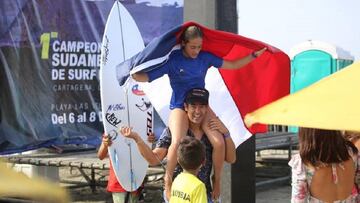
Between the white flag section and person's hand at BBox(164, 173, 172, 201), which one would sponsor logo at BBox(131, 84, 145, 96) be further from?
person's hand at BBox(164, 173, 172, 201)

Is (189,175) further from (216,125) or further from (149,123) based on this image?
(149,123)

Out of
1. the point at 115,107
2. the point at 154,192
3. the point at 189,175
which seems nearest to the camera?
the point at 189,175

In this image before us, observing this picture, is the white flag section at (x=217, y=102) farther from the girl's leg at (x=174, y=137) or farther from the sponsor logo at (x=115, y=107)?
the girl's leg at (x=174, y=137)

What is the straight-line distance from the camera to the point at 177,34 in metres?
5.30

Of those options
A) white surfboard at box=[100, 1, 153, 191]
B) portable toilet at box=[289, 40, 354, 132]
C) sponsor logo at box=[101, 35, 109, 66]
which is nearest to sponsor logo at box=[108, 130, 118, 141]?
white surfboard at box=[100, 1, 153, 191]

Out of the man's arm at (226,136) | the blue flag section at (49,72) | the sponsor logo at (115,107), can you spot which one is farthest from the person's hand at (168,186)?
the blue flag section at (49,72)

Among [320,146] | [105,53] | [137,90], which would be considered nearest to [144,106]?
[137,90]

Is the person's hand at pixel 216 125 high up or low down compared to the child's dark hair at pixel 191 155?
up

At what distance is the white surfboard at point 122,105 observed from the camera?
6.14 metres

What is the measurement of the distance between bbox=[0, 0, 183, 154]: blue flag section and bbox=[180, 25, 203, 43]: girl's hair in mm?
4972

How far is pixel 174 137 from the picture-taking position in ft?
16.3

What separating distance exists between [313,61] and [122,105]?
11.7m

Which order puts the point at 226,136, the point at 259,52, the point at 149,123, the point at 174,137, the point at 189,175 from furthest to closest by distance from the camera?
1. the point at 149,123
2. the point at 259,52
3. the point at 226,136
4. the point at 174,137
5. the point at 189,175

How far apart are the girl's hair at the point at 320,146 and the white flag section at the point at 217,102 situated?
5.98ft
